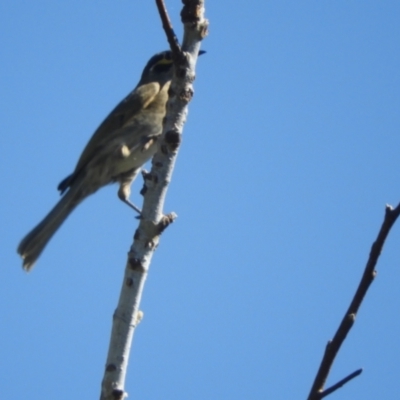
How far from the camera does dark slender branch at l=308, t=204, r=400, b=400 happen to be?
208cm

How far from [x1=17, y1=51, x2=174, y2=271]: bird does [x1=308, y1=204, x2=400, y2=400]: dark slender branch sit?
530 centimetres

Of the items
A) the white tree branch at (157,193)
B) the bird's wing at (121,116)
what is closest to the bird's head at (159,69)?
the bird's wing at (121,116)

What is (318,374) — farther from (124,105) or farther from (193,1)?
(124,105)

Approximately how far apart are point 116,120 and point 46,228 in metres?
1.34

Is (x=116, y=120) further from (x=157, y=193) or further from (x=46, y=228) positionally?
(x=157, y=193)

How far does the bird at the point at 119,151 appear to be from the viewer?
7.36 meters

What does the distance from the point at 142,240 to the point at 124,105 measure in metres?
4.38

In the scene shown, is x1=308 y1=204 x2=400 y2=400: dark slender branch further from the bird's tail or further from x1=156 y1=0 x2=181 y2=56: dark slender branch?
the bird's tail

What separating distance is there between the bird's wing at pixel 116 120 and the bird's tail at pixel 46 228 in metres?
0.18

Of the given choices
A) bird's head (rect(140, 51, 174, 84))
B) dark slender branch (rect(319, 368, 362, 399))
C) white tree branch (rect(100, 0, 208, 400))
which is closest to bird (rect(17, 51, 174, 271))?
bird's head (rect(140, 51, 174, 84))

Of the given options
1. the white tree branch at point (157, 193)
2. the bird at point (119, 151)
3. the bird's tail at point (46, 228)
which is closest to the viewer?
the white tree branch at point (157, 193)

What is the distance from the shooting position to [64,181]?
757 cm

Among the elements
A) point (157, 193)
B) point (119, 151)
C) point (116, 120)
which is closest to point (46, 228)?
point (119, 151)

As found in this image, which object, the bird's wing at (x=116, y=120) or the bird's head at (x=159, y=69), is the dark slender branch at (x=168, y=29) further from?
the bird's head at (x=159, y=69)
